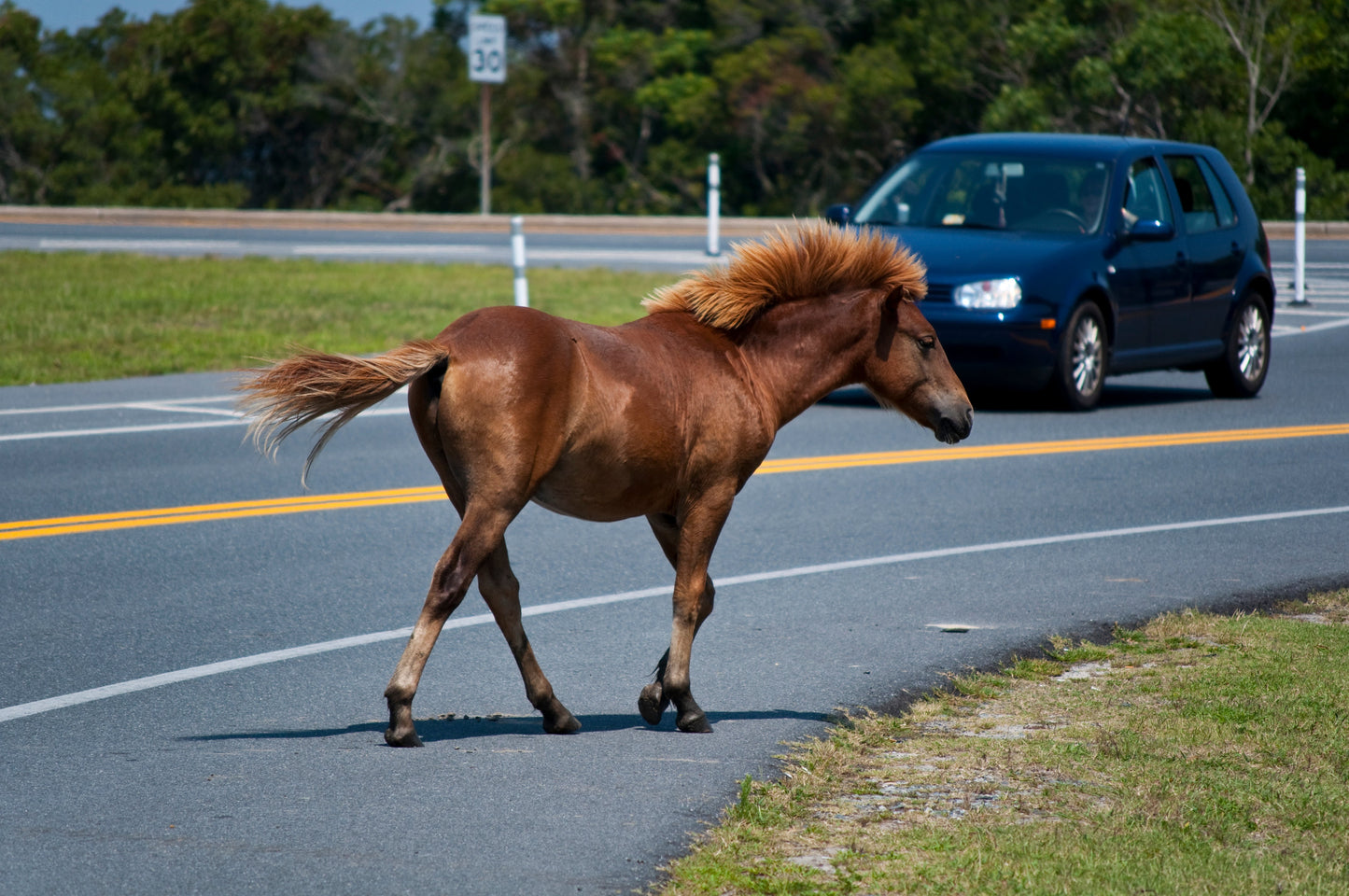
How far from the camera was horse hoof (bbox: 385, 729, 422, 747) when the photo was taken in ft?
17.6

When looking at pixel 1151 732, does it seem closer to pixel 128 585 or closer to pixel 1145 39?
pixel 128 585

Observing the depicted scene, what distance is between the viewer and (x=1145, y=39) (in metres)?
34.9

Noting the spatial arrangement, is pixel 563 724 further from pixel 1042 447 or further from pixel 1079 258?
pixel 1079 258

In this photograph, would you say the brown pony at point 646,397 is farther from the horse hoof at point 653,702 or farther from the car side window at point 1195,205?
the car side window at point 1195,205

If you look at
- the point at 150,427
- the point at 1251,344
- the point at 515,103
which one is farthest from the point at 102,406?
the point at 515,103

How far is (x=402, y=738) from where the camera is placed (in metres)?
5.37

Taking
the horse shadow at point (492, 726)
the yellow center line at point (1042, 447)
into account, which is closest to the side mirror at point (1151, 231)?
the yellow center line at point (1042, 447)

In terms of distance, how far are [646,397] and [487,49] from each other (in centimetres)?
3369

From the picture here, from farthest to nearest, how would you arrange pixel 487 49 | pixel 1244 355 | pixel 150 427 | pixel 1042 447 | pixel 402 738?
pixel 487 49
pixel 1244 355
pixel 150 427
pixel 1042 447
pixel 402 738

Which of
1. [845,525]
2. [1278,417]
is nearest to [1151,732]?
[845,525]

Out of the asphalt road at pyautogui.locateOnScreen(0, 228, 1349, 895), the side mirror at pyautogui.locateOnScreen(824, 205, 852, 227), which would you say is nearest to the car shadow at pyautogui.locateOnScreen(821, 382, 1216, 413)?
the asphalt road at pyautogui.locateOnScreen(0, 228, 1349, 895)

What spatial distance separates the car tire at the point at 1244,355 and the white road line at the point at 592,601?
5.08 meters

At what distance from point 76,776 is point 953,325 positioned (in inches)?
368

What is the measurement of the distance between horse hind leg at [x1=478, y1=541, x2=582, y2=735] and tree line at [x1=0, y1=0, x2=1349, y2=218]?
3515 centimetres
